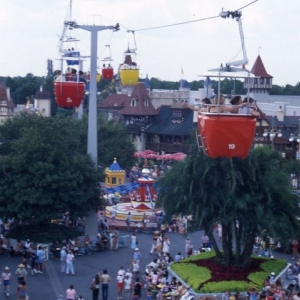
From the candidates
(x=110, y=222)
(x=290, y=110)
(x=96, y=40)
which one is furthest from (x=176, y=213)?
(x=290, y=110)

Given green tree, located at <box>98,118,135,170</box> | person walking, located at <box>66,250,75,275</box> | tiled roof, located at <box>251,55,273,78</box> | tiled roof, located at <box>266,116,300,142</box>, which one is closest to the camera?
person walking, located at <box>66,250,75,275</box>

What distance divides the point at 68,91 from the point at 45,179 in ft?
13.6

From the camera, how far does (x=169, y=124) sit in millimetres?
79500

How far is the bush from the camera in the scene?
33375 millimetres

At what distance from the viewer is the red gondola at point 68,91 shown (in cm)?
3078

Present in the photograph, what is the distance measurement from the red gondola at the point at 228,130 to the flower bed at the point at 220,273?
26.0ft

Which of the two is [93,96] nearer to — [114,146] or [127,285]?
[127,285]

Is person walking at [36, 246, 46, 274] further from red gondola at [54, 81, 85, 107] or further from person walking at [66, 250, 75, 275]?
red gondola at [54, 81, 85, 107]

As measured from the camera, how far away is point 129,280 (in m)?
26.0

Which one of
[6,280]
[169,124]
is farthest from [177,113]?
[6,280]

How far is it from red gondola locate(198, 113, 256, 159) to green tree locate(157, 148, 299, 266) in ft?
25.8

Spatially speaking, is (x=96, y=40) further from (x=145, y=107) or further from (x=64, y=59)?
(x=145, y=107)

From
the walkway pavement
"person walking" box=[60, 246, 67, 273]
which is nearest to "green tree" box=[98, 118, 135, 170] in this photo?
the walkway pavement

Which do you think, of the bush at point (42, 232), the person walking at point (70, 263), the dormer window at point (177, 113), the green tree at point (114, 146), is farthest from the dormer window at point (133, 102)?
the person walking at point (70, 263)
